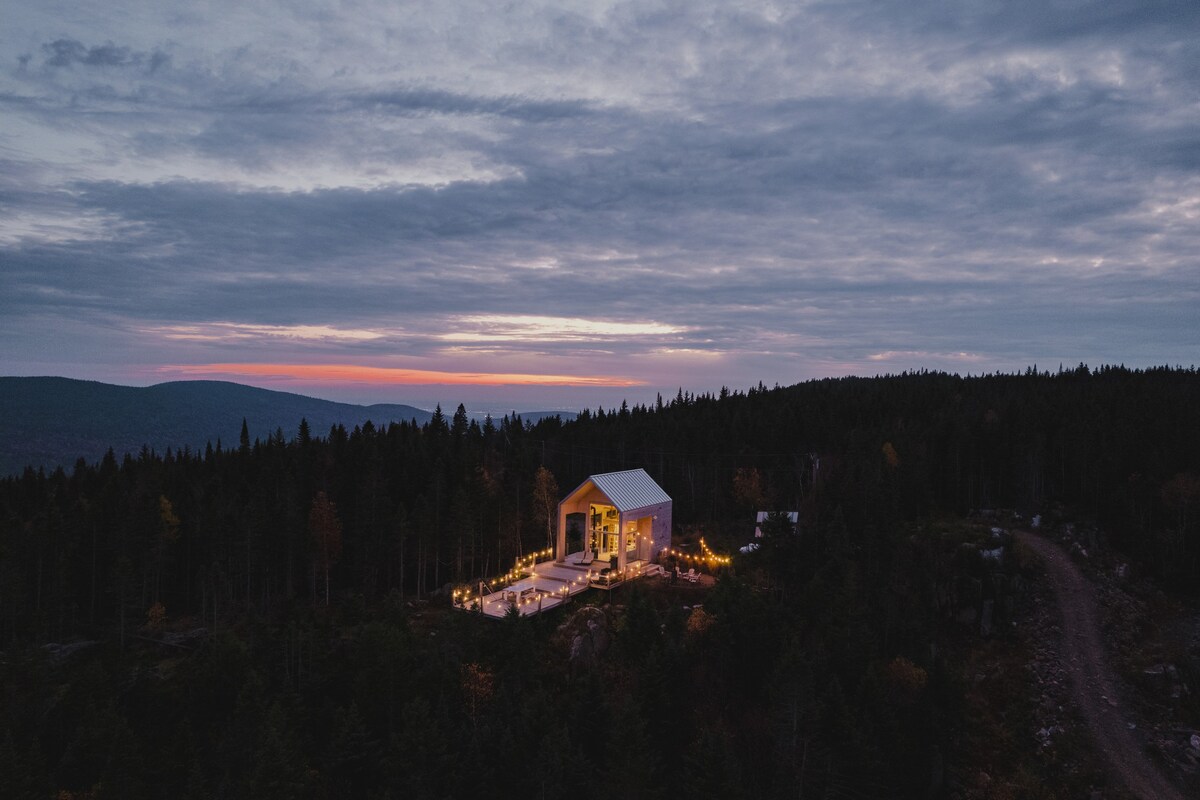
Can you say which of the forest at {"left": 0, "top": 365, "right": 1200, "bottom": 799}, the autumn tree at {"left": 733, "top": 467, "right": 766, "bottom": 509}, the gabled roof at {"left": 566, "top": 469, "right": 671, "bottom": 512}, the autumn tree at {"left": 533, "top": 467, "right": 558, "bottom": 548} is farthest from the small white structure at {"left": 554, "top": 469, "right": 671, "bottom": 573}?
the autumn tree at {"left": 733, "top": 467, "right": 766, "bottom": 509}

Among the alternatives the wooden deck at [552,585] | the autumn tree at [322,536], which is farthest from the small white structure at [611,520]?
the autumn tree at [322,536]

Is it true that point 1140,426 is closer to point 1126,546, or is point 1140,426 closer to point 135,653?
point 1126,546

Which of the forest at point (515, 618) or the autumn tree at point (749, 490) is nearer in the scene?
the forest at point (515, 618)

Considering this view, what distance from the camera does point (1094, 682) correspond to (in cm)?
4206

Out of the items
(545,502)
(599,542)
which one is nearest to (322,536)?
(545,502)

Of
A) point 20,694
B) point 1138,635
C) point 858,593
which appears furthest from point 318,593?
point 1138,635

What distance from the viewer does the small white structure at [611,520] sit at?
162 feet

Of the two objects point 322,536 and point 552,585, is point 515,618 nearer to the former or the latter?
point 552,585

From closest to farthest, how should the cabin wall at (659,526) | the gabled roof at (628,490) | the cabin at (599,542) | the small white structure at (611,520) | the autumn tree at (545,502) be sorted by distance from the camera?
the cabin at (599,542), the gabled roof at (628,490), the small white structure at (611,520), the cabin wall at (659,526), the autumn tree at (545,502)

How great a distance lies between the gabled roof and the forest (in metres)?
6.18

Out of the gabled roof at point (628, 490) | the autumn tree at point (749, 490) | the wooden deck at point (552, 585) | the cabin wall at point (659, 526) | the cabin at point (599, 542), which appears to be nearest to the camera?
the wooden deck at point (552, 585)

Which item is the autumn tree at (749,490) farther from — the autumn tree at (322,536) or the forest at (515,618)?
the autumn tree at (322,536)

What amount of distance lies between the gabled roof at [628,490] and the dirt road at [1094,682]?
29253 millimetres

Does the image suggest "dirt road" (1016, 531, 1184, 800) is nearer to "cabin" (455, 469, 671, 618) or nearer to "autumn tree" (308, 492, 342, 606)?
"cabin" (455, 469, 671, 618)
